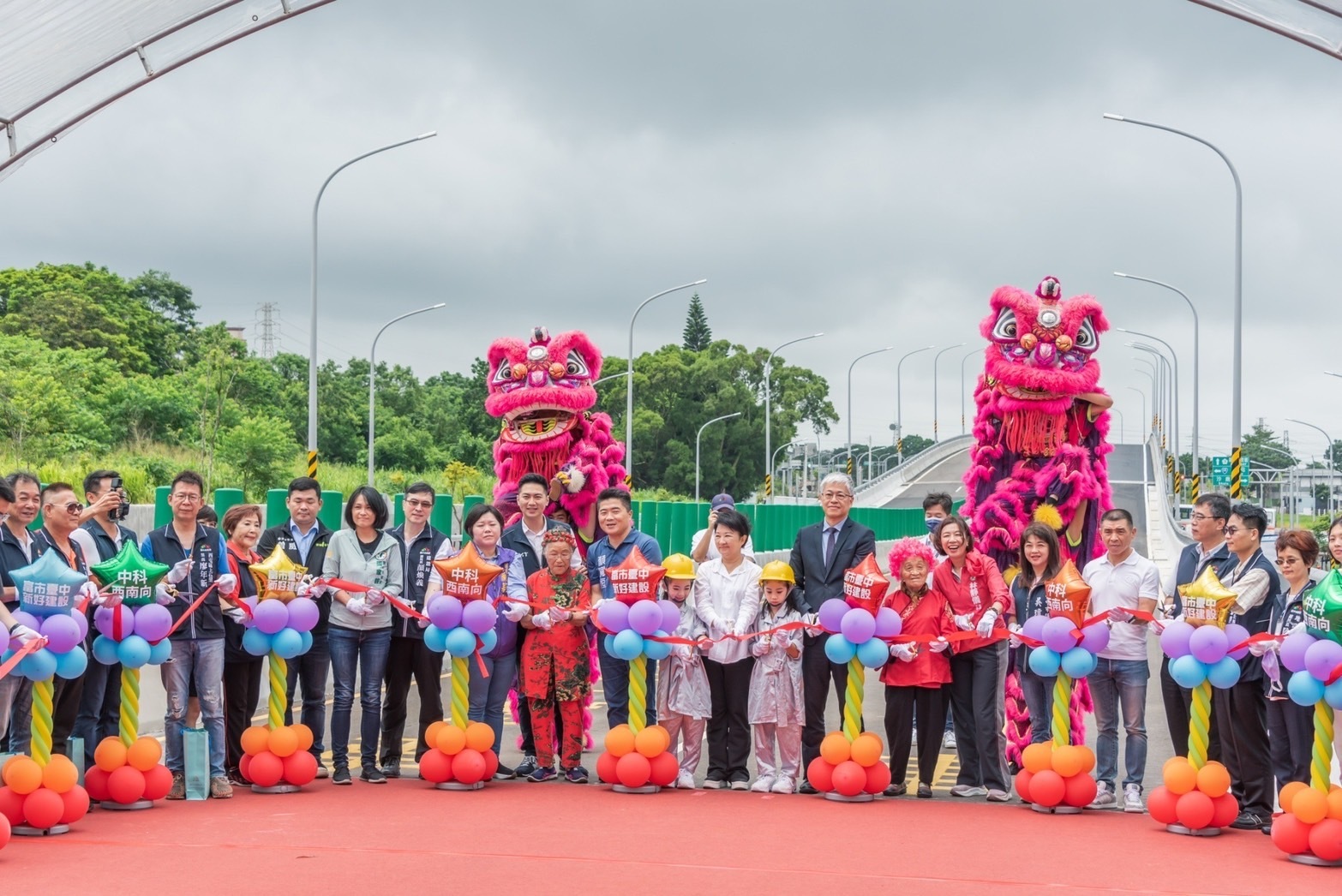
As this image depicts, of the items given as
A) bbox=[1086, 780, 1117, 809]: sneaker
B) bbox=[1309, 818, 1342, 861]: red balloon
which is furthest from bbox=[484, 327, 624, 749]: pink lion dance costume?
bbox=[1309, 818, 1342, 861]: red balloon

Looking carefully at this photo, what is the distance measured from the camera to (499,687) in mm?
9359

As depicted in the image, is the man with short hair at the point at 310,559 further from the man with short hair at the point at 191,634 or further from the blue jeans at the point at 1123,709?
the blue jeans at the point at 1123,709

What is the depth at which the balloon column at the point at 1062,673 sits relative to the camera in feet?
27.6

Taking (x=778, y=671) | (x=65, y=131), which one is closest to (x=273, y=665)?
(x=778, y=671)

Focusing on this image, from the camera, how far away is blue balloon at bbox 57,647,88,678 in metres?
7.69

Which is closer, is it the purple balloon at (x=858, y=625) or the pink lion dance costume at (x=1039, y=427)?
the purple balloon at (x=858, y=625)

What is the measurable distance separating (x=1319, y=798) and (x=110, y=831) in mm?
5927

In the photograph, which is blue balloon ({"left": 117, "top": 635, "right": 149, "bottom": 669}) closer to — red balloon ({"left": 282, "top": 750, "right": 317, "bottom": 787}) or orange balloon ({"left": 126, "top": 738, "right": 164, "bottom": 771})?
orange balloon ({"left": 126, "top": 738, "right": 164, "bottom": 771})

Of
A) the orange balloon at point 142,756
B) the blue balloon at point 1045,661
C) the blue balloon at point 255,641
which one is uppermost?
the blue balloon at point 255,641

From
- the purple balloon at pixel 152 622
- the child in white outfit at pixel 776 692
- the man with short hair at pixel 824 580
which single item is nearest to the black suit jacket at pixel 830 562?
the man with short hair at pixel 824 580

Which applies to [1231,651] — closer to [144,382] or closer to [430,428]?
[144,382]

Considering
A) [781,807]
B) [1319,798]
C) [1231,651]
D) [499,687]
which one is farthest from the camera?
[499,687]

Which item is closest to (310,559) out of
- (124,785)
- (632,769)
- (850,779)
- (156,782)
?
(156,782)

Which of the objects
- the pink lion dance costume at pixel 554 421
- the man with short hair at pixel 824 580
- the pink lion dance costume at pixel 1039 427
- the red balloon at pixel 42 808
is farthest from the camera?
the pink lion dance costume at pixel 554 421
